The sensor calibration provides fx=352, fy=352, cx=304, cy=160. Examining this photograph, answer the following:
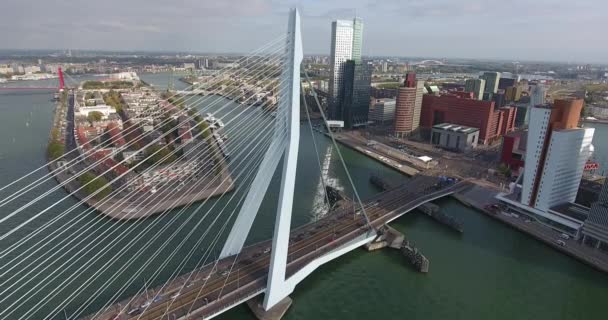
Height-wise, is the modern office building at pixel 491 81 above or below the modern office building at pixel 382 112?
above

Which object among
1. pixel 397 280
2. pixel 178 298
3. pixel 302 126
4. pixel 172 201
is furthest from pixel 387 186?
pixel 302 126

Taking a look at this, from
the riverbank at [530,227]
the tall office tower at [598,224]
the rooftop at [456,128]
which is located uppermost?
the rooftop at [456,128]

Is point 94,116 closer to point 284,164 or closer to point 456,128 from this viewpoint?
point 284,164

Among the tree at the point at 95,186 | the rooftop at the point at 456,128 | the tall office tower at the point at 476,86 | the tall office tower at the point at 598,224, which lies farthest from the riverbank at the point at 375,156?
the tall office tower at the point at 476,86

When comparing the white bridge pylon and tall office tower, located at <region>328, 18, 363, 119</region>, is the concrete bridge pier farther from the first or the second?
tall office tower, located at <region>328, 18, 363, 119</region>

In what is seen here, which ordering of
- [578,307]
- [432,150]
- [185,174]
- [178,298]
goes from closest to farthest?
[178,298]
[578,307]
[185,174]
[432,150]

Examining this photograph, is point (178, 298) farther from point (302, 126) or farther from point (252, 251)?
point (302, 126)

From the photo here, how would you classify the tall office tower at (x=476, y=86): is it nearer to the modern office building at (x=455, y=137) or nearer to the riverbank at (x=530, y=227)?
the modern office building at (x=455, y=137)
